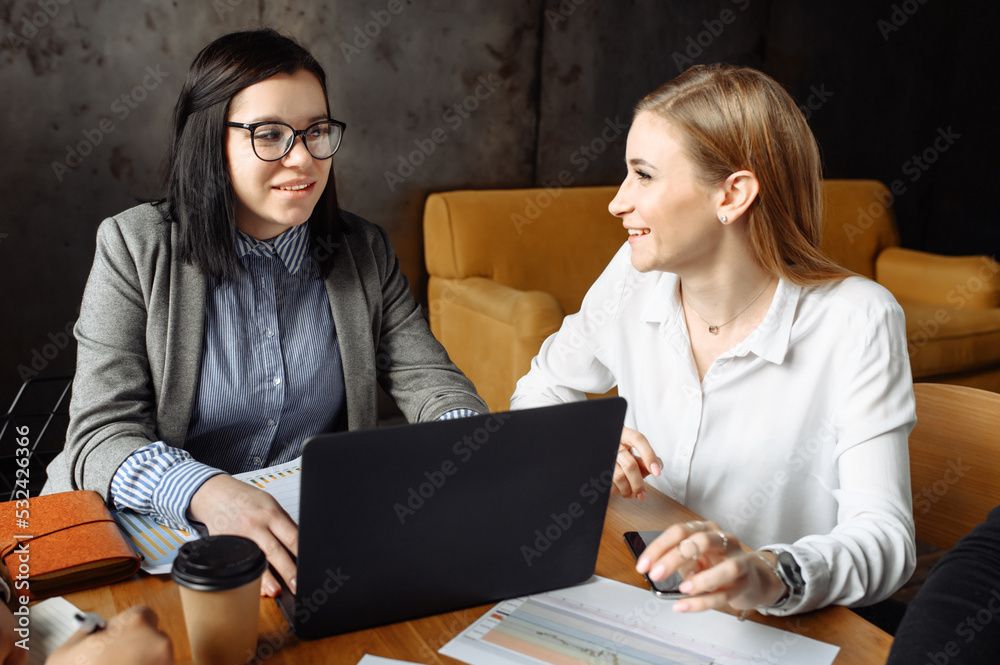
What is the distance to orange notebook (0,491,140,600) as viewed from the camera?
86cm

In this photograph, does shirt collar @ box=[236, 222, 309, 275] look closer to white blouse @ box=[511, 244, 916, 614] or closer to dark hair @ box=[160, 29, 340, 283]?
dark hair @ box=[160, 29, 340, 283]

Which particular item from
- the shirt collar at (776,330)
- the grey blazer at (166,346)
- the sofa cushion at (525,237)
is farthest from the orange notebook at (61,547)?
the sofa cushion at (525,237)

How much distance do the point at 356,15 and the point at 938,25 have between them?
314 cm

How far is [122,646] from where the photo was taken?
668mm

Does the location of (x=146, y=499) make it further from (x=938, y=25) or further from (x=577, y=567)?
(x=938, y=25)

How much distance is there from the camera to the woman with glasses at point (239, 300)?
1278 mm

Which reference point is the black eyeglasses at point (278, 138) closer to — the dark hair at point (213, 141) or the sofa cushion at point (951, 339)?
the dark hair at point (213, 141)

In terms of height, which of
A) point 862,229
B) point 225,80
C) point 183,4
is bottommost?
point 862,229

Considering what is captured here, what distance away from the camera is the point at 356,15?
9.84ft

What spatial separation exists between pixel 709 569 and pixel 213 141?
3.40 feet

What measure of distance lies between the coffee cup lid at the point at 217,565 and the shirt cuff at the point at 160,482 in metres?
0.29

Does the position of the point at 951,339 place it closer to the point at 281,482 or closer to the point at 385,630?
the point at 281,482

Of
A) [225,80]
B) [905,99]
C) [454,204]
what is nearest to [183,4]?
[454,204]

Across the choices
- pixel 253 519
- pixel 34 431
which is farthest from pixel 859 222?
pixel 253 519
